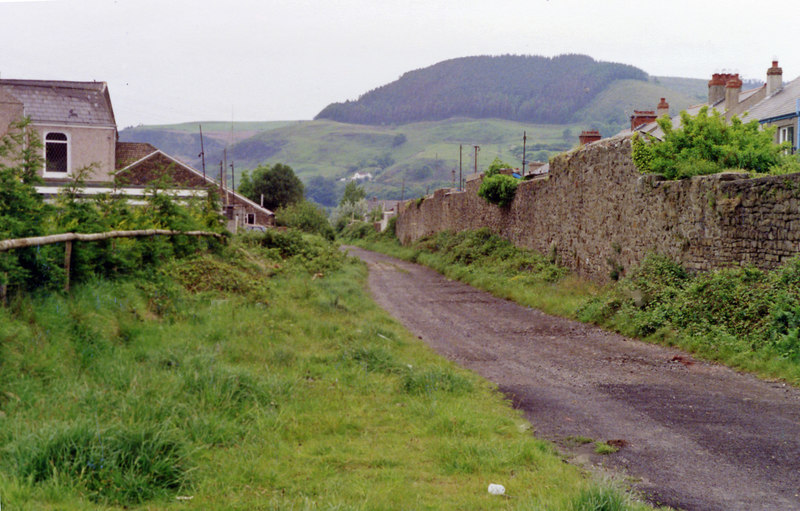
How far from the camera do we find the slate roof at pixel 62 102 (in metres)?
26.8

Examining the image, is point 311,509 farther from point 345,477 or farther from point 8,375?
point 8,375

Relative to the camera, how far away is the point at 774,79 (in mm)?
31781

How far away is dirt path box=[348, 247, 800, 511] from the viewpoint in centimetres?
457

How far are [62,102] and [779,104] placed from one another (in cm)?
3138

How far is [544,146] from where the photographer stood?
16212 cm

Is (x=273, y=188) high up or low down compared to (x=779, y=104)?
down

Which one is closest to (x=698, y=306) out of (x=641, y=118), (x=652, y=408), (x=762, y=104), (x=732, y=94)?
(x=652, y=408)

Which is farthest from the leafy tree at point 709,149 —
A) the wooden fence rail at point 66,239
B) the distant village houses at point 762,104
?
the distant village houses at point 762,104

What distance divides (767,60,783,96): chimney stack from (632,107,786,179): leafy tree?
21.7 meters

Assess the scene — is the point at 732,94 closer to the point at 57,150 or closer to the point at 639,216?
the point at 639,216

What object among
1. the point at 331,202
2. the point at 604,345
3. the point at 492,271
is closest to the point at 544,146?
the point at 331,202

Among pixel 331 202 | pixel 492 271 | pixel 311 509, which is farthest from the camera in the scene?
pixel 331 202

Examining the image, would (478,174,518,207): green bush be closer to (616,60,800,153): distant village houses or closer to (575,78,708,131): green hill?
(616,60,800,153): distant village houses

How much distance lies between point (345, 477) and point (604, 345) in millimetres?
7094
